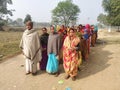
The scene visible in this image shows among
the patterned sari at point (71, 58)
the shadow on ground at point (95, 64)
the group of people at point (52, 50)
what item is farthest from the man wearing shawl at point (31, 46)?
the shadow on ground at point (95, 64)

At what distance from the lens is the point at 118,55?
11.6 metres

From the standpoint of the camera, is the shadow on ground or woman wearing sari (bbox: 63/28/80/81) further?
the shadow on ground

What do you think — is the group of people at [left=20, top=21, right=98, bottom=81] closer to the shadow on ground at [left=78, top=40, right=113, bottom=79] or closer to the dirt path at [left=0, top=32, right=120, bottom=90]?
the dirt path at [left=0, top=32, right=120, bottom=90]

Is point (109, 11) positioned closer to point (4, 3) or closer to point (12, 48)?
point (4, 3)

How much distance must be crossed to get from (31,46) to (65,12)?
8534 cm

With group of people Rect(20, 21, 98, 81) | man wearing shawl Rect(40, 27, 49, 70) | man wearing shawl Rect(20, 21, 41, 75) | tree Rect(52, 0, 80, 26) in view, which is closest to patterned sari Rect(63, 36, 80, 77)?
group of people Rect(20, 21, 98, 81)

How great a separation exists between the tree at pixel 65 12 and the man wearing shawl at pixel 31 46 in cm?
8366

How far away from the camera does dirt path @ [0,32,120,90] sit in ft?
26.1

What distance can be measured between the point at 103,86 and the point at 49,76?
2072 millimetres

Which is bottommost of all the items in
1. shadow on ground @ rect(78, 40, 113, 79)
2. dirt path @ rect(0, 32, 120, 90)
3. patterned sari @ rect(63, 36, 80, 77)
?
dirt path @ rect(0, 32, 120, 90)

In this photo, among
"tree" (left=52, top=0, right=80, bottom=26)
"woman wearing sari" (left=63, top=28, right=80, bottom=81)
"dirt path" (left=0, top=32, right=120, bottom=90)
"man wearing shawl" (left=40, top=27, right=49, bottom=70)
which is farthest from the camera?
"tree" (left=52, top=0, right=80, bottom=26)

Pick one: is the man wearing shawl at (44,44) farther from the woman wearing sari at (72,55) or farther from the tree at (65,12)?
the tree at (65,12)

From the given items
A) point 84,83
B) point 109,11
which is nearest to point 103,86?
point 84,83

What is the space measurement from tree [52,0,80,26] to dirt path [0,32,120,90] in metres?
82.4
